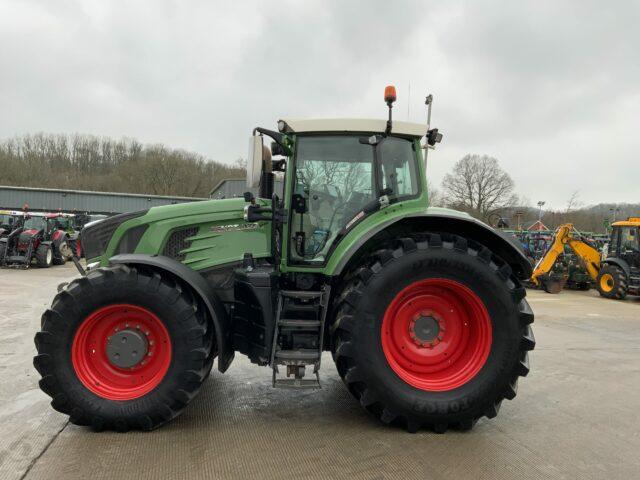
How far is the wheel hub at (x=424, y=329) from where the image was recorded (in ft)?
11.1

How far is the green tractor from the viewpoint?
3.11 m

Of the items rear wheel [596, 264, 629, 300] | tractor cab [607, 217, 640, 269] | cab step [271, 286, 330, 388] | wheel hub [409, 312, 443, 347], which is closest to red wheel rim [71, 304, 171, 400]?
cab step [271, 286, 330, 388]

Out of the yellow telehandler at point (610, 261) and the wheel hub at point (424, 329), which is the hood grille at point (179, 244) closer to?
the wheel hub at point (424, 329)

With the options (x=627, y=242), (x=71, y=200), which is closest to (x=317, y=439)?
(x=627, y=242)

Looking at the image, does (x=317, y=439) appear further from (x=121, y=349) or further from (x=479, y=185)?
(x=479, y=185)

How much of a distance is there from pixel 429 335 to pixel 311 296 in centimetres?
90

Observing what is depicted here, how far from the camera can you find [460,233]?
11.6 feet

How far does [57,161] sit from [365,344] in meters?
60.5

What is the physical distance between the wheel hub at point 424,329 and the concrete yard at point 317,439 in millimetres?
629

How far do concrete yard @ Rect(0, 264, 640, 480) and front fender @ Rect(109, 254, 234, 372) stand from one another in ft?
1.81

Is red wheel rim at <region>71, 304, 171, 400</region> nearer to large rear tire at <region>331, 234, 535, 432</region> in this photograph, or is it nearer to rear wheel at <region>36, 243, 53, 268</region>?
large rear tire at <region>331, 234, 535, 432</region>

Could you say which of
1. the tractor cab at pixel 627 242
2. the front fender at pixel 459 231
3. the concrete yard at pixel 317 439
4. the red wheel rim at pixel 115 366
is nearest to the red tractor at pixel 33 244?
the concrete yard at pixel 317 439

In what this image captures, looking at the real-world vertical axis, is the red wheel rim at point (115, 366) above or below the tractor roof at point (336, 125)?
below

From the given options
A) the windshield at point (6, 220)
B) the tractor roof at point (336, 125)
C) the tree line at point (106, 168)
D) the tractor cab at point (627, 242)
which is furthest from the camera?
the tree line at point (106, 168)
